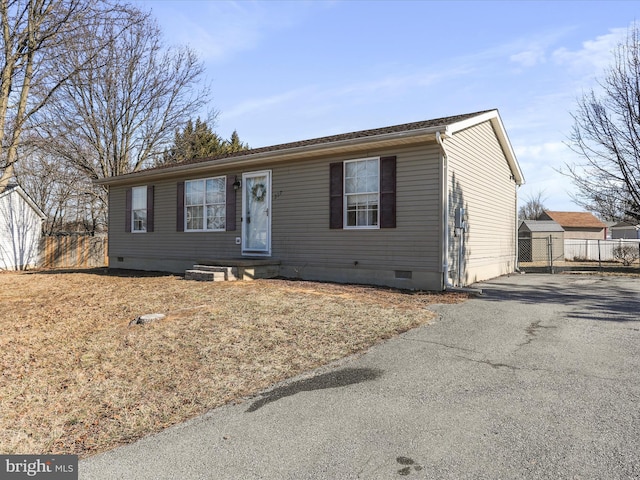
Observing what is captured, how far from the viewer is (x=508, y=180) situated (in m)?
13.9

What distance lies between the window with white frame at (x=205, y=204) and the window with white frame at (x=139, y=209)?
2.31 metres

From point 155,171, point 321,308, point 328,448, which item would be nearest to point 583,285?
point 321,308

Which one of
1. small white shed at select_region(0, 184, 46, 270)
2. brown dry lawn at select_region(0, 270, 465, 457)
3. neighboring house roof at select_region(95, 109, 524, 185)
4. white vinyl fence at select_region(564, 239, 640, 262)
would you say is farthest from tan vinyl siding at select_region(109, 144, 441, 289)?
white vinyl fence at select_region(564, 239, 640, 262)

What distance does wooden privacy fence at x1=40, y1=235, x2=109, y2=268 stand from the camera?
1952 centimetres

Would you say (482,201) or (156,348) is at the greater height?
(482,201)

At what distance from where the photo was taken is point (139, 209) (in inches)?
580

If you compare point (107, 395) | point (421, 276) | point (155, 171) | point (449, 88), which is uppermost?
point (449, 88)

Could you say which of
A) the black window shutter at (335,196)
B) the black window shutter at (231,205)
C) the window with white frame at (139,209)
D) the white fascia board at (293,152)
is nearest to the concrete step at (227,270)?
the black window shutter at (231,205)

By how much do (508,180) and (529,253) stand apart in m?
10.5

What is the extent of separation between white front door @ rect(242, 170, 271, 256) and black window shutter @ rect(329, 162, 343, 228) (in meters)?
1.99

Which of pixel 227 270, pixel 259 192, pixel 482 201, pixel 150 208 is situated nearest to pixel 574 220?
pixel 482 201

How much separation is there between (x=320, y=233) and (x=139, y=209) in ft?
25.5

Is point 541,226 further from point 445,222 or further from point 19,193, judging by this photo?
point 19,193

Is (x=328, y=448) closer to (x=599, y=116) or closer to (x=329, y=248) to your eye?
(x=329, y=248)
